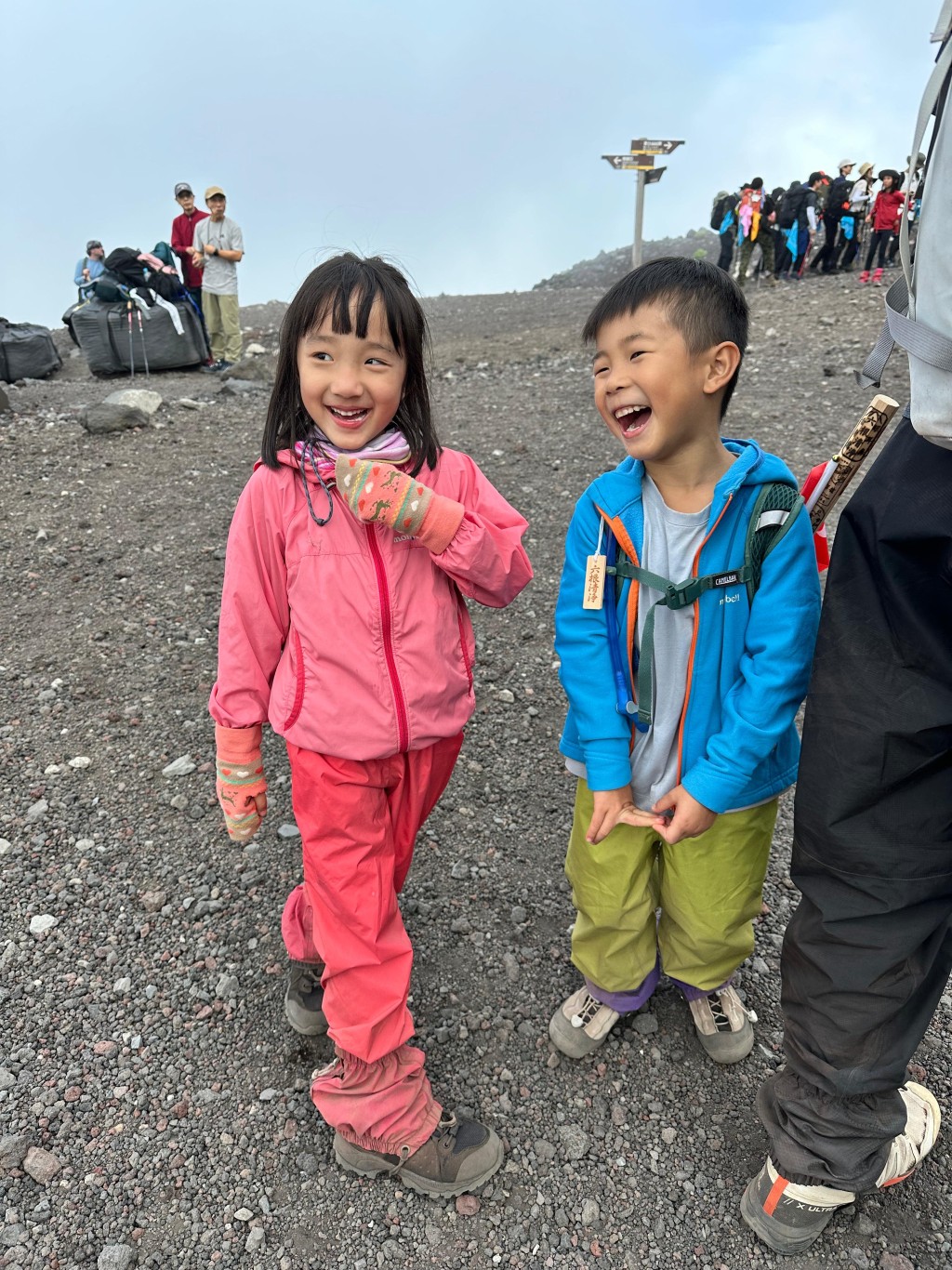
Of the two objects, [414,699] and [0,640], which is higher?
[414,699]

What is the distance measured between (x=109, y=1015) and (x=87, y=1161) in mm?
464

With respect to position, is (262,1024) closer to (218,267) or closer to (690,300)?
(690,300)

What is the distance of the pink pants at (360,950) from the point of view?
2.11m

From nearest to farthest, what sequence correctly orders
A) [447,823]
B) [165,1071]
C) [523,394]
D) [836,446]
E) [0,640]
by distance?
[165,1071] < [447,823] < [0,640] < [836,446] < [523,394]

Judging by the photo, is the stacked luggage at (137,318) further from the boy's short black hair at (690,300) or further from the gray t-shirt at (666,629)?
the gray t-shirt at (666,629)

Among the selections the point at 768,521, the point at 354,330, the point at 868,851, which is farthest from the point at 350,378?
the point at 868,851

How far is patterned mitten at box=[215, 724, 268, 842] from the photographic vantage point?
7.04 feet

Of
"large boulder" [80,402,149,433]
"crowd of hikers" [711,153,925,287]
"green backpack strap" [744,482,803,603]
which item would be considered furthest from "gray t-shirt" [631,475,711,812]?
"crowd of hikers" [711,153,925,287]

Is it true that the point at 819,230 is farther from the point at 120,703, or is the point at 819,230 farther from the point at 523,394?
the point at 120,703

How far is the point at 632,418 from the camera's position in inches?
78.2

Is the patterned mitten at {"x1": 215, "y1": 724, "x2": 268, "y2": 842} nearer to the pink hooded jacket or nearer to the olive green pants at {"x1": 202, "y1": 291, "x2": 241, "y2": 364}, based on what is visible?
the pink hooded jacket

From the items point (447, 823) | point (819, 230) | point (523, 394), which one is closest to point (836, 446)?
point (523, 394)

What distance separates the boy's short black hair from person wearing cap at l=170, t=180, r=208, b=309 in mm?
10503

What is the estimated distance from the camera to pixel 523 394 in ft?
29.9
